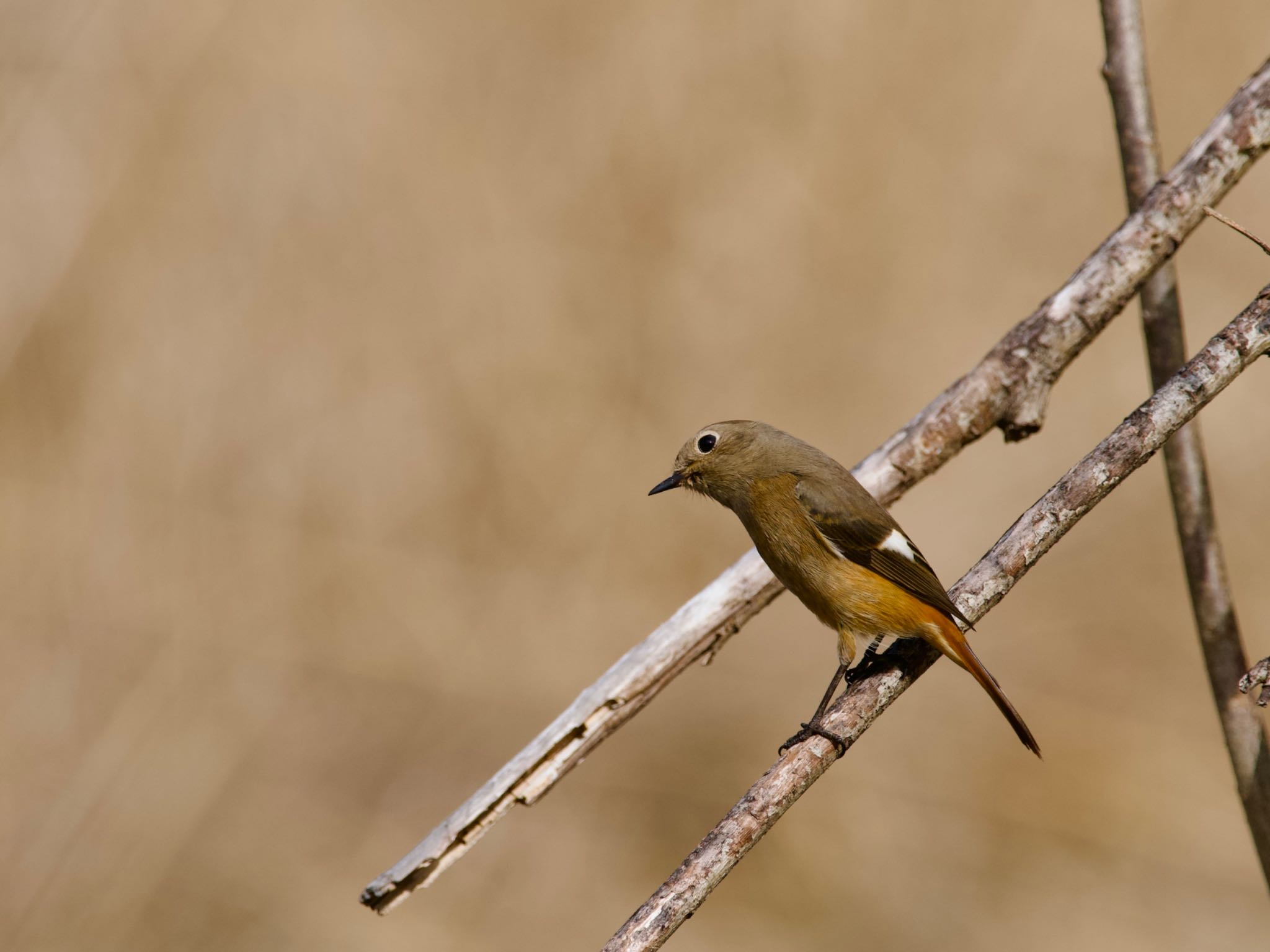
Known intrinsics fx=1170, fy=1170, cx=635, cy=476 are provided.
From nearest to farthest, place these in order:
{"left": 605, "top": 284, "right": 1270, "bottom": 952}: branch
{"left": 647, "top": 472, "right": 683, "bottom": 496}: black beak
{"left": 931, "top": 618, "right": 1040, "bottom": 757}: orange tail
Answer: {"left": 605, "top": 284, "right": 1270, "bottom": 952}: branch
{"left": 931, "top": 618, "right": 1040, "bottom": 757}: orange tail
{"left": 647, "top": 472, "right": 683, "bottom": 496}: black beak

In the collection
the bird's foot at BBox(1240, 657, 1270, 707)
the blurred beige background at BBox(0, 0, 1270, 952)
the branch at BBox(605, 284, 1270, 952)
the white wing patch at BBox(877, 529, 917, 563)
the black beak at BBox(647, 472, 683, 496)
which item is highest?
the blurred beige background at BBox(0, 0, 1270, 952)

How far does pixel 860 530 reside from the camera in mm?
3473

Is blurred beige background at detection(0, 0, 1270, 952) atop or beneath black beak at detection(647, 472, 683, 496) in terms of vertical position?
atop

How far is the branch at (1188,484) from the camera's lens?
11.7 feet

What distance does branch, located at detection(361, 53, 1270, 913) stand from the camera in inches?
123

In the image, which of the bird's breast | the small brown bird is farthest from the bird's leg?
the bird's breast

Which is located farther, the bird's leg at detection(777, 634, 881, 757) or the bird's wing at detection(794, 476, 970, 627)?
the bird's wing at detection(794, 476, 970, 627)

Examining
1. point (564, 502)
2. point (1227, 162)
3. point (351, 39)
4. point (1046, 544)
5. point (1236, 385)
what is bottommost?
point (1046, 544)

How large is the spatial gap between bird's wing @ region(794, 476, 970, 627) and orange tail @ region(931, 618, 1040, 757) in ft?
0.64

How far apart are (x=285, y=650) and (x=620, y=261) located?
134 inches

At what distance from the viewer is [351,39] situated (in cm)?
756

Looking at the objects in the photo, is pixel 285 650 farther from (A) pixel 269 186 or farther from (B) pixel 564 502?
(A) pixel 269 186

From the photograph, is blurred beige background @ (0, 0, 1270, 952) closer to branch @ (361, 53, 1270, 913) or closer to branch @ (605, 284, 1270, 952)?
branch @ (361, 53, 1270, 913)

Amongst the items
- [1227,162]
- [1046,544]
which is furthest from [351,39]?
[1046,544]
